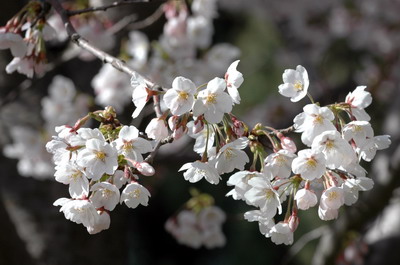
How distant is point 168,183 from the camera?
6188 millimetres

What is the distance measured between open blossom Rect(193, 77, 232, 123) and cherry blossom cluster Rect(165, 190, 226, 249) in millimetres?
896

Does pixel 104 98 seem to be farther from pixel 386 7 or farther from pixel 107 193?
pixel 386 7

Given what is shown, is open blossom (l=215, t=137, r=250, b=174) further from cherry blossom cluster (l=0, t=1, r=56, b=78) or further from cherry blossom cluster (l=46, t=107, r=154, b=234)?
cherry blossom cluster (l=0, t=1, r=56, b=78)

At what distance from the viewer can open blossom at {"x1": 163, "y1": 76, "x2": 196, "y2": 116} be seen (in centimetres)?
86

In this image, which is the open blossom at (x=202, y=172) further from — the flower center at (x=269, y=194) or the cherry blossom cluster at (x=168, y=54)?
the cherry blossom cluster at (x=168, y=54)

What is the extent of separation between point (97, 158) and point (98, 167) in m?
0.01

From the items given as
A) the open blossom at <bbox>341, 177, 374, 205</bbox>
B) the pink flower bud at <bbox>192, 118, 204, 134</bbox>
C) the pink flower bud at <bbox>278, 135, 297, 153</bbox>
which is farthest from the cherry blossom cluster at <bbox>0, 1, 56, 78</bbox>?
the open blossom at <bbox>341, 177, 374, 205</bbox>

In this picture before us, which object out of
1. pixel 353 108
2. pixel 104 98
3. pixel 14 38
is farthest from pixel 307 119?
pixel 104 98

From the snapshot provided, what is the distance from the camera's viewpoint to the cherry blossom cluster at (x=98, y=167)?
Result: 84cm

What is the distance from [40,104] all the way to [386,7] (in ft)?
8.34

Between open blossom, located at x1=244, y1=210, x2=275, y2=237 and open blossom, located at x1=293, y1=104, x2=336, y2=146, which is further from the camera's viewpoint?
open blossom, located at x1=244, y1=210, x2=275, y2=237

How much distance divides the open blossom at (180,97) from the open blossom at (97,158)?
107 mm

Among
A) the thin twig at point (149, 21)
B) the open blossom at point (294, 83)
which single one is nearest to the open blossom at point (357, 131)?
the open blossom at point (294, 83)

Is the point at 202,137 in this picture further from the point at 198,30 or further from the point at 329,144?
the point at 198,30
